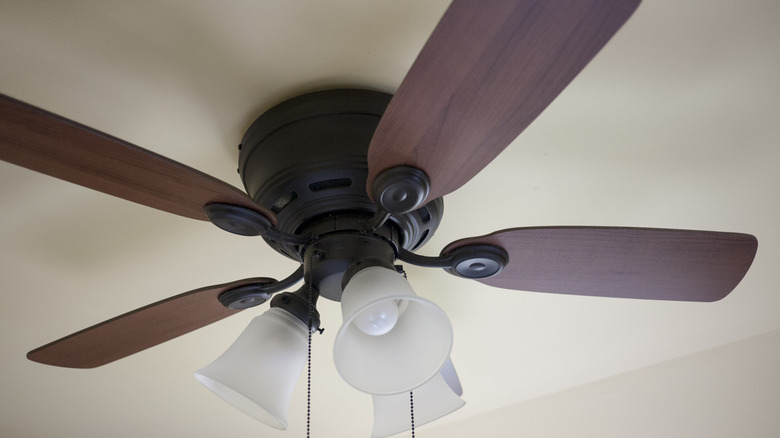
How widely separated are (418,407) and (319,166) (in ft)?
1.21

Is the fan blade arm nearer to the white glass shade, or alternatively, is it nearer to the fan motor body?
the fan motor body

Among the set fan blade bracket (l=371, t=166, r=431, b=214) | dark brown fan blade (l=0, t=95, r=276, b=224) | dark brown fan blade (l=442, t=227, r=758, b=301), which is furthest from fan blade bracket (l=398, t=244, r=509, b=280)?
dark brown fan blade (l=0, t=95, r=276, b=224)

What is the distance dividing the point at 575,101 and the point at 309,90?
408 mm

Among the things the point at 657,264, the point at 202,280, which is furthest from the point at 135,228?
the point at 657,264

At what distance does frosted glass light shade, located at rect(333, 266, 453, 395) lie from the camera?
0.74 m

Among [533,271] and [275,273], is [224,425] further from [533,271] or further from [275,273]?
[533,271]

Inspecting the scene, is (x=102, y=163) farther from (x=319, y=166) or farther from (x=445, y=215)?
(x=445, y=215)

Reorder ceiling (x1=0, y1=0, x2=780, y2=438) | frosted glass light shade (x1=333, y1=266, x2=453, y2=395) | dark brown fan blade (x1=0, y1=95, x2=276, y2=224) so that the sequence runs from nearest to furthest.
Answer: dark brown fan blade (x1=0, y1=95, x2=276, y2=224), frosted glass light shade (x1=333, y1=266, x2=453, y2=395), ceiling (x1=0, y1=0, x2=780, y2=438)

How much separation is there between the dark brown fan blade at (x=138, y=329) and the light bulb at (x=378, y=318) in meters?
0.20

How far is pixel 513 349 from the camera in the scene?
5.20 ft

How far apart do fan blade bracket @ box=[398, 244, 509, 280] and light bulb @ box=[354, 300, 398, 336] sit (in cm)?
10

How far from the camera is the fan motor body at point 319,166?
0.86 meters

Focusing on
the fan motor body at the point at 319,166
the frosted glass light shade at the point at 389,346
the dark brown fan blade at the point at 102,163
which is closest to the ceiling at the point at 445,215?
the fan motor body at the point at 319,166

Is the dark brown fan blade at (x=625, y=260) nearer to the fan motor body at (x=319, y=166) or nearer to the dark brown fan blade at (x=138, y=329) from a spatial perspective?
the fan motor body at (x=319, y=166)
